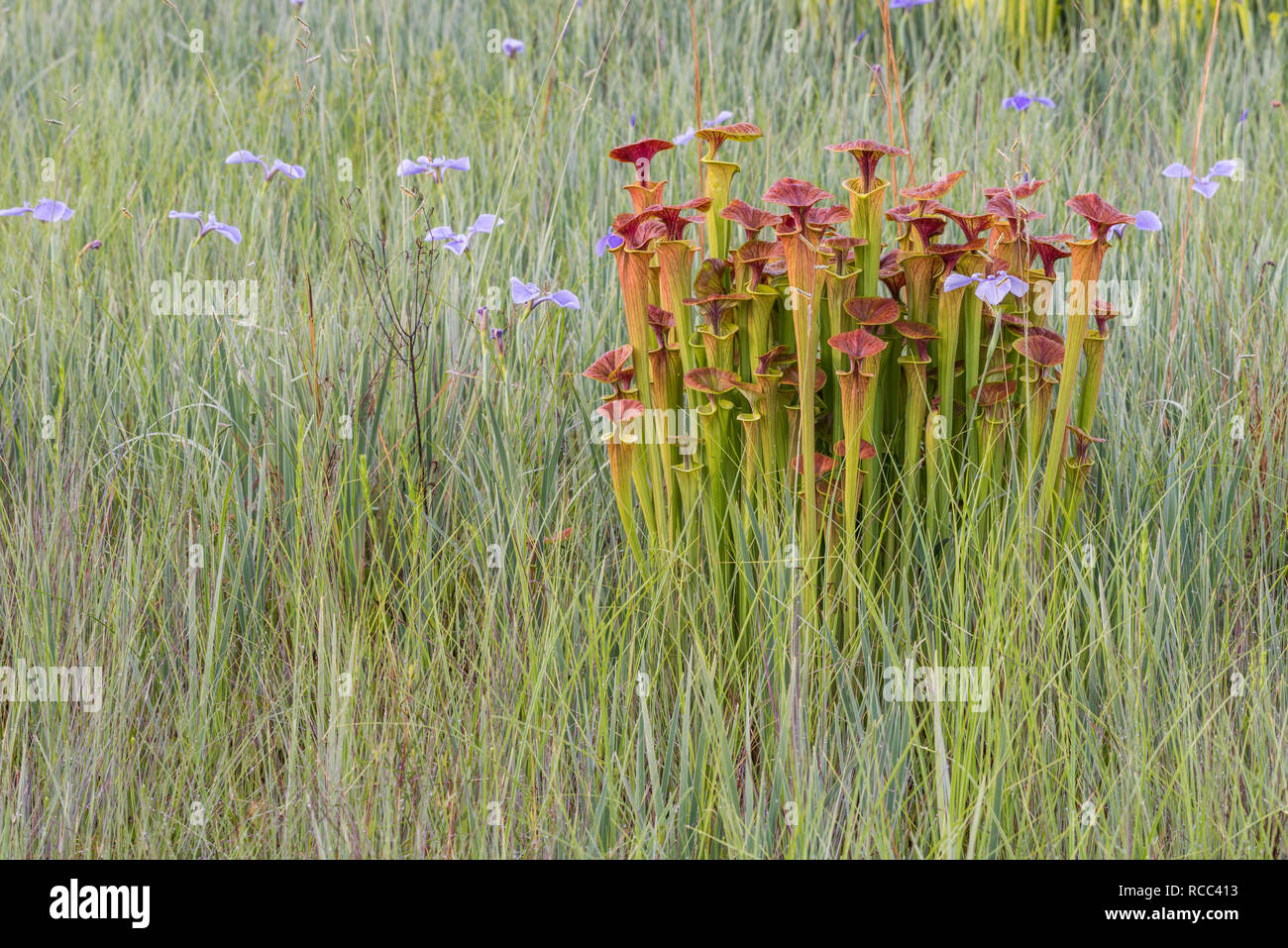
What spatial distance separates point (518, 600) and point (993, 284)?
3.48 ft

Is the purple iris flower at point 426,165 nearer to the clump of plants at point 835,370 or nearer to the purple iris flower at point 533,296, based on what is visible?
the purple iris flower at point 533,296

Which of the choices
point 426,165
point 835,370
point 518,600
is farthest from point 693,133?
point 518,600

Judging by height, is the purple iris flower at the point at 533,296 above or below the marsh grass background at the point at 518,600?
above

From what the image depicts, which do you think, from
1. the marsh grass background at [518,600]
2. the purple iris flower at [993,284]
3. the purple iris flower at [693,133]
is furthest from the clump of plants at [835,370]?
the purple iris flower at [693,133]

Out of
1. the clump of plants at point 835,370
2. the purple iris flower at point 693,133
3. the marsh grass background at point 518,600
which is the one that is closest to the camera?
the marsh grass background at point 518,600

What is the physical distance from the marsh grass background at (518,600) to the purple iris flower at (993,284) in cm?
36

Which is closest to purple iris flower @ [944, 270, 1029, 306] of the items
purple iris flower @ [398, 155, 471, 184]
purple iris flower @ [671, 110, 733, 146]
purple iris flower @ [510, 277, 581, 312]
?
purple iris flower @ [671, 110, 733, 146]

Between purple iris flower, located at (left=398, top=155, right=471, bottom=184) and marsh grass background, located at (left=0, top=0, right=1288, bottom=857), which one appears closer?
marsh grass background, located at (left=0, top=0, right=1288, bottom=857)

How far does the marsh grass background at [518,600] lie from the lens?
170cm

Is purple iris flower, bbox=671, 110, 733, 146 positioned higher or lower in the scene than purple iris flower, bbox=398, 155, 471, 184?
higher

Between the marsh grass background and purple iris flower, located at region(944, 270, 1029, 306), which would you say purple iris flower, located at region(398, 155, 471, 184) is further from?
purple iris flower, located at region(944, 270, 1029, 306)

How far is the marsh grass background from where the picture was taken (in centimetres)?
170

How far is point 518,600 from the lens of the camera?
2062mm

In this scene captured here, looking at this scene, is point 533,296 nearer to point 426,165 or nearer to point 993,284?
point 426,165
